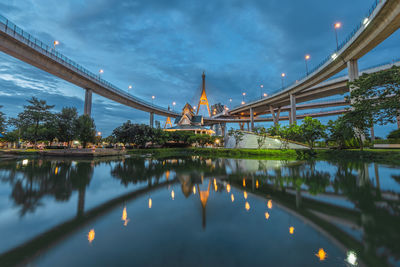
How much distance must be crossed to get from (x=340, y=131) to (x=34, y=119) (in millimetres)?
66363

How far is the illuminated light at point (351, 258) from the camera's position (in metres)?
3.24

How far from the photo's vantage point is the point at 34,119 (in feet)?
140

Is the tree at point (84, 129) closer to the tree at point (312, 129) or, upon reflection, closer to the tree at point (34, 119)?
Answer: the tree at point (34, 119)

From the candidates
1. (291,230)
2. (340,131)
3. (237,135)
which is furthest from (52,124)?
(340,131)

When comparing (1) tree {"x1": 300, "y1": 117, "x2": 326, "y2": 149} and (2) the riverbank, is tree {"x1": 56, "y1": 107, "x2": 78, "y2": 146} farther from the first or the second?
(1) tree {"x1": 300, "y1": 117, "x2": 326, "y2": 149}

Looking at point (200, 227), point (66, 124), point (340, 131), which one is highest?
point (66, 124)

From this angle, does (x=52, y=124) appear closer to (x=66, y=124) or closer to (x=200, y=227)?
(x=66, y=124)

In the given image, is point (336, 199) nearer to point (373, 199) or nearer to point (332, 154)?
point (373, 199)

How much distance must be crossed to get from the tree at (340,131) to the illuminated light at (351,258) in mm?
29937

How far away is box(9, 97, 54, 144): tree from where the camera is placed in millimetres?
42281

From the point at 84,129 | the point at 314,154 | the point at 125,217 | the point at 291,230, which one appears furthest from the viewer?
the point at 84,129

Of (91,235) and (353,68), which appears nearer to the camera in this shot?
(91,235)

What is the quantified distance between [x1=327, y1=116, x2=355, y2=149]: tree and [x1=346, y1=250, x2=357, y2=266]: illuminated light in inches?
1179

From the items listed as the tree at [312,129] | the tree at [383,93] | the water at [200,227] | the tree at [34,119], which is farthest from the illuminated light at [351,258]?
the tree at [34,119]
